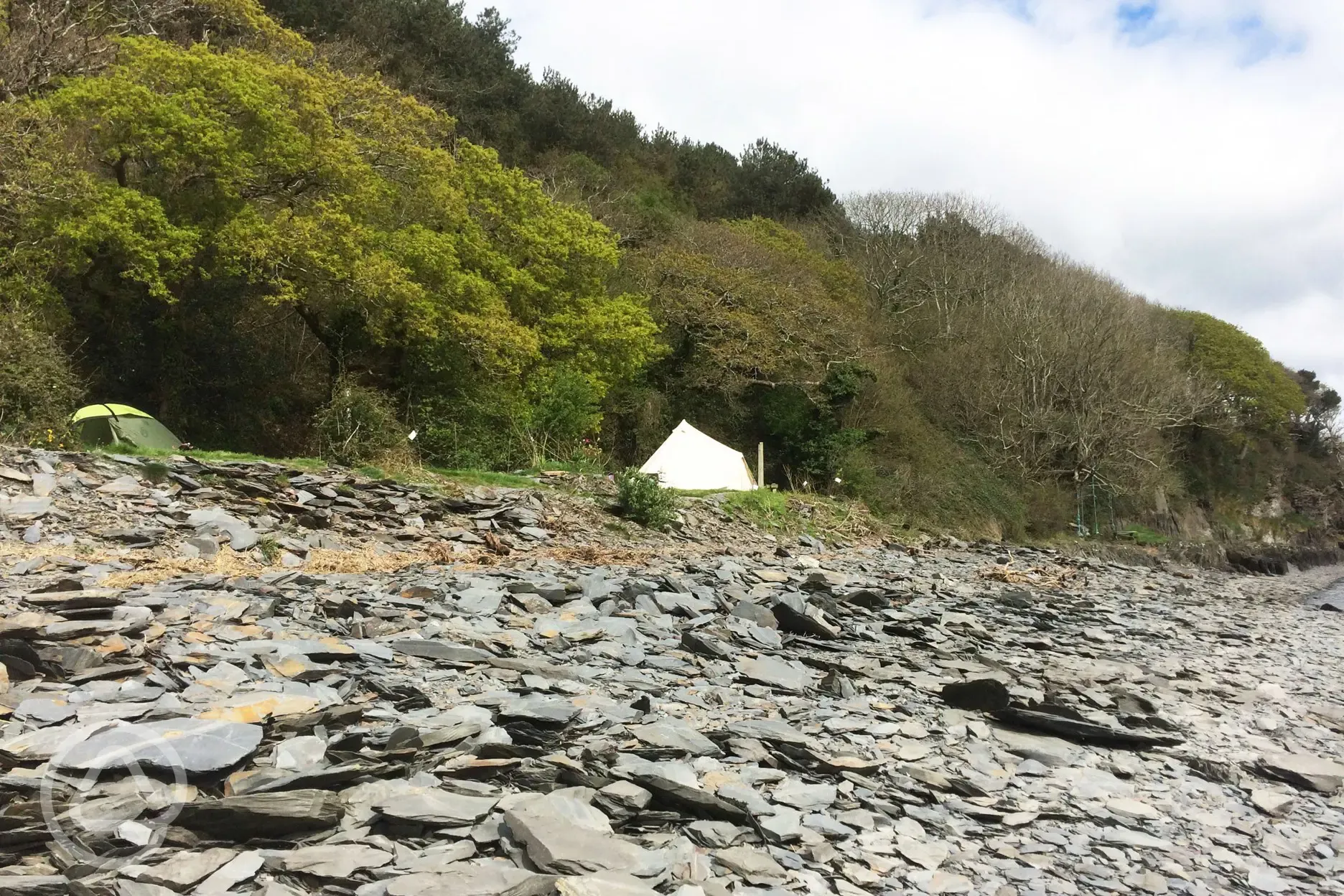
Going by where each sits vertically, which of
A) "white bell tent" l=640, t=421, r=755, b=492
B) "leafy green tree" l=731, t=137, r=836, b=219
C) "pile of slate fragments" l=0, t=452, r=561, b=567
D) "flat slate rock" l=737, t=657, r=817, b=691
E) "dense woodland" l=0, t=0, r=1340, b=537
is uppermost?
"leafy green tree" l=731, t=137, r=836, b=219

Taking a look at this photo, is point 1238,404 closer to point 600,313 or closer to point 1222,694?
point 600,313

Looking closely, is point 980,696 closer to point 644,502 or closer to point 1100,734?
point 1100,734

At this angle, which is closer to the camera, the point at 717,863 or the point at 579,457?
the point at 717,863

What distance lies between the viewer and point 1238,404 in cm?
4569

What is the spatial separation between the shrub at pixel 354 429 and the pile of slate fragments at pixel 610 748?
750cm

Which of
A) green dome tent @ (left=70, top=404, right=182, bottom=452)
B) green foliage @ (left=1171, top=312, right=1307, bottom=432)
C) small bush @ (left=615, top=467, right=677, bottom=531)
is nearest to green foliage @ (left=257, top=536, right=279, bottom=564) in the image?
green dome tent @ (left=70, top=404, right=182, bottom=452)

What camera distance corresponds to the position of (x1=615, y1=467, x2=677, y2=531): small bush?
15.3 metres

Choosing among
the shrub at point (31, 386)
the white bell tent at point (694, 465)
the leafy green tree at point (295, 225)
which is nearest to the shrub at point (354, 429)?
the leafy green tree at point (295, 225)

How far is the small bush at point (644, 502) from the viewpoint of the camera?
15.3 meters

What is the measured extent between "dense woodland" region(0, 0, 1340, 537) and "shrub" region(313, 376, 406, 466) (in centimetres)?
7

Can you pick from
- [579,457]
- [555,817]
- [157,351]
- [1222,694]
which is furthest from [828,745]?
[157,351]

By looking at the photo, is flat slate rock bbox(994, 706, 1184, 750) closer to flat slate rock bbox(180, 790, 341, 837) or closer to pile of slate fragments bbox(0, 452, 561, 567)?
flat slate rock bbox(180, 790, 341, 837)

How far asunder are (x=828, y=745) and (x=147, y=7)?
1090 inches

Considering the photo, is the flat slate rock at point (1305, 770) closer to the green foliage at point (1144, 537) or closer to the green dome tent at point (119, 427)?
the green dome tent at point (119, 427)
